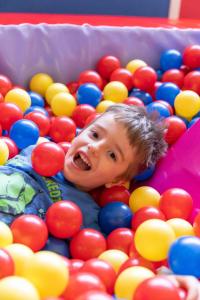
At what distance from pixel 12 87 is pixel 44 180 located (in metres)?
0.60

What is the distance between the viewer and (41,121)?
4.82 feet

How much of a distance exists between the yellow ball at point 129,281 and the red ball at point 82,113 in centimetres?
80

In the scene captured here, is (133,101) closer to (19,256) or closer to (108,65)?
(108,65)

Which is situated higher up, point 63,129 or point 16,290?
point 16,290

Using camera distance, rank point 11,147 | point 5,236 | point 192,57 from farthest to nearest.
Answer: point 192,57, point 11,147, point 5,236

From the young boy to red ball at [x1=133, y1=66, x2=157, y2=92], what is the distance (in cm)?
48

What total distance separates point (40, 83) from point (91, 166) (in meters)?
0.65

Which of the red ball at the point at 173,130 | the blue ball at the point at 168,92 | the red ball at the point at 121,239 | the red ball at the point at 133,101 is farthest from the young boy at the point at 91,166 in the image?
the blue ball at the point at 168,92

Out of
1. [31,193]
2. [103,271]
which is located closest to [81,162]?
[31,193]

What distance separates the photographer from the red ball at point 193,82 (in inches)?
66.8

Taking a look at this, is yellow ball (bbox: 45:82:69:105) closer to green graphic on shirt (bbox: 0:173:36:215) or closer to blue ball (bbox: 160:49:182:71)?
blue ball (bbox: 160:49:182:71)

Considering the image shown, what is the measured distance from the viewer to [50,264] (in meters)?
0.77

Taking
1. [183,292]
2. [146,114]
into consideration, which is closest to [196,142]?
[146,114]

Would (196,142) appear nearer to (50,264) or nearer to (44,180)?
(44,180)
